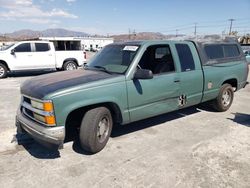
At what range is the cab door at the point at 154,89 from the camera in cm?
407

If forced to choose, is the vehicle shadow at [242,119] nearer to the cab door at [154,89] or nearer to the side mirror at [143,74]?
the cab door at [154,89]

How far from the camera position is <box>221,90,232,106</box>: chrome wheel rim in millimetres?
6170

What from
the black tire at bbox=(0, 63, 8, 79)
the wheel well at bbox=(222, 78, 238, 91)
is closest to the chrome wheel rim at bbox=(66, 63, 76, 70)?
the black tire at bbox=(0, 63, 8, 79)

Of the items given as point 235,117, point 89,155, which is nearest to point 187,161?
point 89,155

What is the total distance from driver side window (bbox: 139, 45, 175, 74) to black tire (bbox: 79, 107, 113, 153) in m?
1.36

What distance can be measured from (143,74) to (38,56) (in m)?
10.1

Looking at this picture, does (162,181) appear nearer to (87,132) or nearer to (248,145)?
(87,132)

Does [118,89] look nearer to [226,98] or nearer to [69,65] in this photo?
[226,98]

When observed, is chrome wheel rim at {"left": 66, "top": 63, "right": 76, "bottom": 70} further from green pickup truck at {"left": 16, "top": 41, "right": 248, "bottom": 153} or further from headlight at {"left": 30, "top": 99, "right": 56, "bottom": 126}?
headlight at {"left": 30, "top": 99, "right": 56, "bottom": 126}

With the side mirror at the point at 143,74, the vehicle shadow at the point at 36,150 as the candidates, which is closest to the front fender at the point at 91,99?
the side mirror at the point at 143,74

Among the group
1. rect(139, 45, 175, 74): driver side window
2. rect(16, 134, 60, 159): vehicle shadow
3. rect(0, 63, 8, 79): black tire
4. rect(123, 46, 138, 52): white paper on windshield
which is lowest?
rect(16, 134, 60, 159): vehicle shadow

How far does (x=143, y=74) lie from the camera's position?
3881 mm

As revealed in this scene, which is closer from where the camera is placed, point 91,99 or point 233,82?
point 91,99

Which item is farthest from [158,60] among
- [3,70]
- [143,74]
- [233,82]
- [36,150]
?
[3,70]
